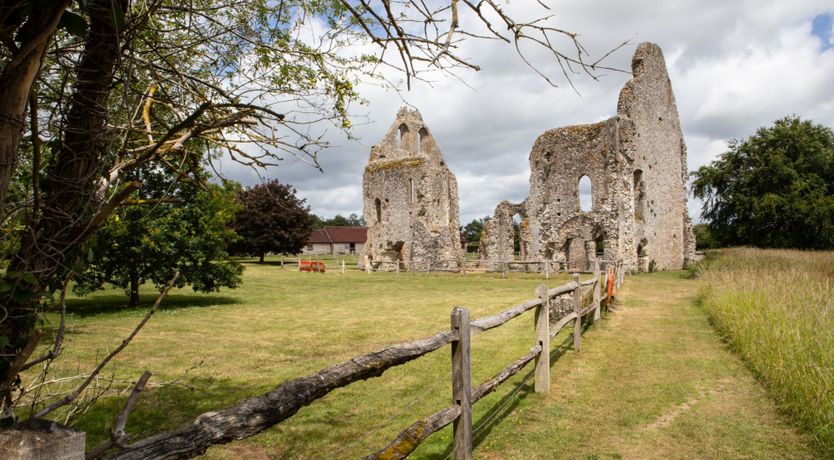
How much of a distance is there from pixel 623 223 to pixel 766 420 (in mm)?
22052

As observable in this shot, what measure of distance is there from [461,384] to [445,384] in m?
2.86

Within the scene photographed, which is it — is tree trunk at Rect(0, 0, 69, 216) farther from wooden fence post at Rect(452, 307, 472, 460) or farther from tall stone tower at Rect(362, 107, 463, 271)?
tall stone tower at Rect(362, 107, 463, 271)

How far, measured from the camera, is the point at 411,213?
32781 millimetres

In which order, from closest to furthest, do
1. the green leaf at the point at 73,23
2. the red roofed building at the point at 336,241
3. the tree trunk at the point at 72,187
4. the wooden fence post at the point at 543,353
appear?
the green leaf at the point at 73,23
the tree trunk at the point at 72,187
the wooden fence post at the point at 543,353
the red roofed building at the point at 336,241

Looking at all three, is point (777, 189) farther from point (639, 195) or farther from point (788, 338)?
point (788, 338)

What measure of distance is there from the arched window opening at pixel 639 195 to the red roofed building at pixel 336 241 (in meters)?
50.3

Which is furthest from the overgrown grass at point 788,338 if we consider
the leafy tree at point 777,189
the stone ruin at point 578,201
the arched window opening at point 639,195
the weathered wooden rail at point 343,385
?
the leafy tree at point 777,189

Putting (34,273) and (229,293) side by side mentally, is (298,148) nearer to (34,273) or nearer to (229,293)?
(34,273)

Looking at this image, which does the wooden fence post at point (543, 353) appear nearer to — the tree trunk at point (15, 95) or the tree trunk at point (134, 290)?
the tree trunk at point (15, 95)

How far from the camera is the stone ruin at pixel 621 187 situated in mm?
26516

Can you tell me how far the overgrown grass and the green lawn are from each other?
0.81ft

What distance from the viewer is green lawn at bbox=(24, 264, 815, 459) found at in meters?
4.93

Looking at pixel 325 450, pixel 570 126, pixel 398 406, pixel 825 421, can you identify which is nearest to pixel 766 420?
pixel 825 421

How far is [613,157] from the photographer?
26.5 metres
